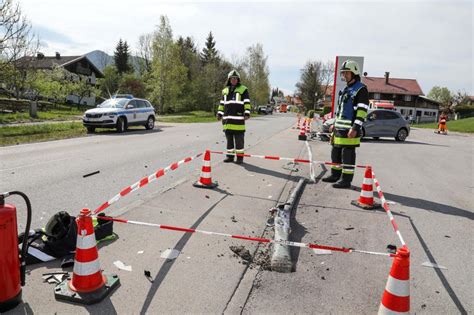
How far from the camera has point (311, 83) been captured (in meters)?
86.4

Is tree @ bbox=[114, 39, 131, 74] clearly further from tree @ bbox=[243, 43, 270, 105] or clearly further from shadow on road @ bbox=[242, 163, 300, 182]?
shadow on road @ bbox=[242, 163, 300, 182]

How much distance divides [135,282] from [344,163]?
5.24 m

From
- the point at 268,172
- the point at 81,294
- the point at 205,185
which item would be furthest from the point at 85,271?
the point at 268,172

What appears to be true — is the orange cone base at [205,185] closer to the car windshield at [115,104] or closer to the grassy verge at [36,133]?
the grassy verge at [36,133]

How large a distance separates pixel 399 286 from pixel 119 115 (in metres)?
17.4

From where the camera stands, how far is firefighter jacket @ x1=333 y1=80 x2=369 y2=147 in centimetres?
716

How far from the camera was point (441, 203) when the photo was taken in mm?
7250

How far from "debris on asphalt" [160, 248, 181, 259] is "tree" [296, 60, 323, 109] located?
83.7 metres

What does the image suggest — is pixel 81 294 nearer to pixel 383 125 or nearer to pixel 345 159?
pixel 345 159

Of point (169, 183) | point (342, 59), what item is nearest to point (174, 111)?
point (342, 59)

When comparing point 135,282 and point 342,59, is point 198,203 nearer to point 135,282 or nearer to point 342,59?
point 135,282

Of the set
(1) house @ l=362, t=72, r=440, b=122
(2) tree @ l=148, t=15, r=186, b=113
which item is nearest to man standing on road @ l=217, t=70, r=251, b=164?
(2) tree @ l=148, t=15, r=186, b=113

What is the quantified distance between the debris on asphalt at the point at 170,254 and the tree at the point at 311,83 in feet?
275

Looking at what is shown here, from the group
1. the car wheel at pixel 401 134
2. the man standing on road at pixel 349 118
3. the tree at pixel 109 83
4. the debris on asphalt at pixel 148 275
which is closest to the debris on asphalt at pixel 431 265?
the man standing on road at pixel 349 118
